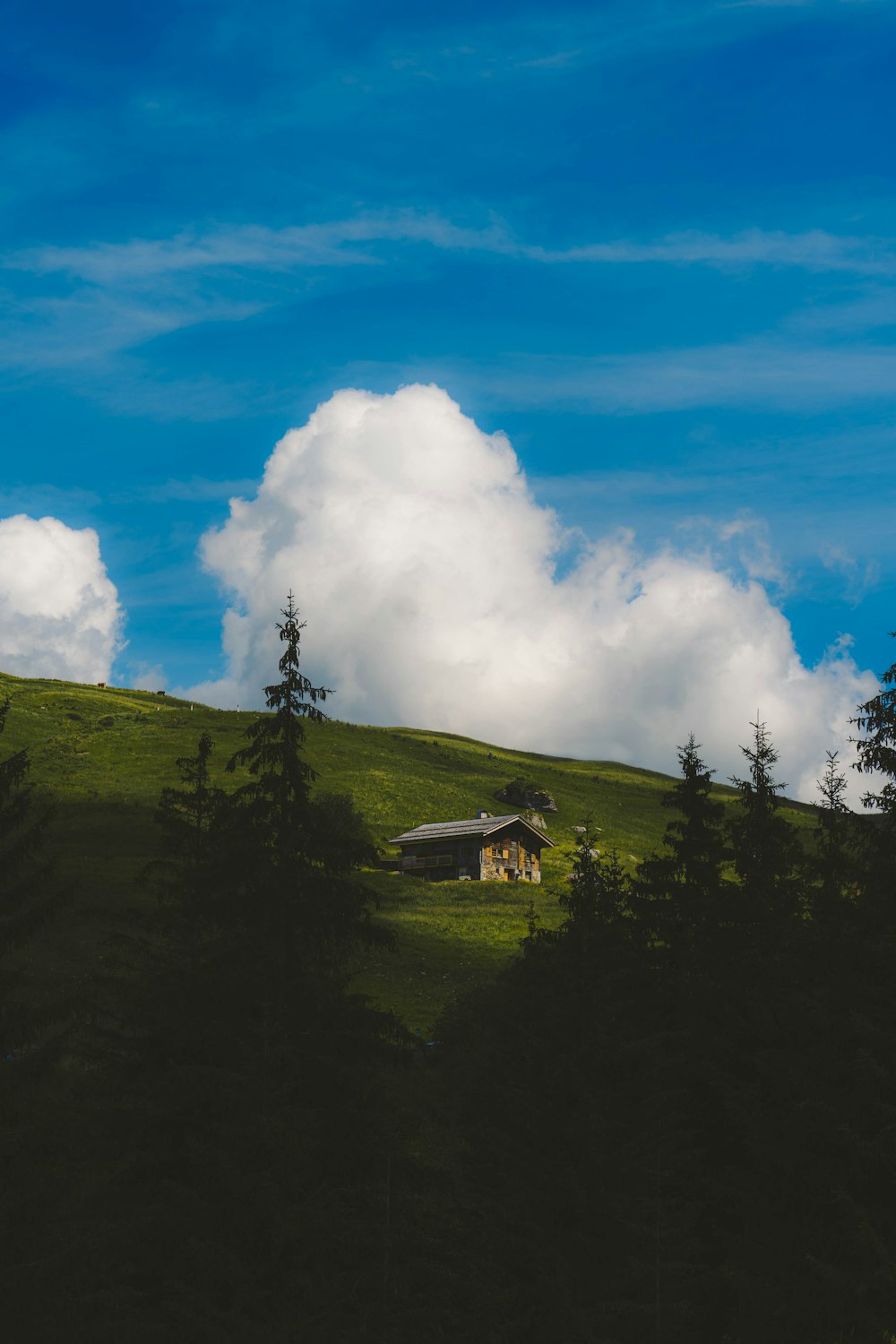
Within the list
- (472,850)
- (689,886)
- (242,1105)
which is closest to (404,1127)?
(242,1105)

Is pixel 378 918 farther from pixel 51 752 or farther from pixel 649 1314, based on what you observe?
pixel 51 752

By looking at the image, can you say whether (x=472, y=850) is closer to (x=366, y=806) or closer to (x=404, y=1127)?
(x=366, y=806)

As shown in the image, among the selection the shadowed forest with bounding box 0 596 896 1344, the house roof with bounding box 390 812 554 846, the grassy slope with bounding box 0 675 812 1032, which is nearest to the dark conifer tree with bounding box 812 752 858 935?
the shadowed forest with bounding box 0 596 896 1344

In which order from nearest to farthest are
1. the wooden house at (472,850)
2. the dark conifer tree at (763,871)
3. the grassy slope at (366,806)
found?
the dark conifer tree at (763,871), the grassy slope at (366,806), the wooden house at (472,850)

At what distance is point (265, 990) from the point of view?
19.6 metres

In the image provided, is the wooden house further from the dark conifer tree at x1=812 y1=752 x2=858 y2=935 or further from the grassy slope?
the dark conifer tree at x1=812 y1=752 x2=858 y2=935

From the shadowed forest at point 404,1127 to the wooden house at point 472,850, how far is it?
61482 millimetres

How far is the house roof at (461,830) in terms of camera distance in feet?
286

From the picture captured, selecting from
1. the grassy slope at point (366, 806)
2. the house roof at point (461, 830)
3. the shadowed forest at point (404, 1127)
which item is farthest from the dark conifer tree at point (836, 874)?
the house roof at point (461, 830)

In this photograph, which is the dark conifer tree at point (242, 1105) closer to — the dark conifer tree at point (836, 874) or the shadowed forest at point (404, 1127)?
the shadowed forest at point (404, 1127)

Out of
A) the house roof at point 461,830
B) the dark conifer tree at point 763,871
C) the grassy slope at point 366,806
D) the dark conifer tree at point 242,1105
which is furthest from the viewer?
the house roof at point 461,830

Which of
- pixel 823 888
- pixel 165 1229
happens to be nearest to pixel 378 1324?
pixel 165 1229

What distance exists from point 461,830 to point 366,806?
799 inches

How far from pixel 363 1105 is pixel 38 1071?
540 cm
